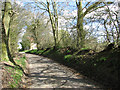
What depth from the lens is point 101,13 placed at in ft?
20.9

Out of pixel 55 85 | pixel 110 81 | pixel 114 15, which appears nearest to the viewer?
pixel 110 81

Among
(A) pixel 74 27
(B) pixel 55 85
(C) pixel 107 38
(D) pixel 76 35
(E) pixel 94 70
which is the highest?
(A) pixel 74 27

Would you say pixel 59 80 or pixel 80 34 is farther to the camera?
pixel 80 34

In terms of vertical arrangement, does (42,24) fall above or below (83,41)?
above

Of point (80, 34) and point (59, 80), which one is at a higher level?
point (80, 34)

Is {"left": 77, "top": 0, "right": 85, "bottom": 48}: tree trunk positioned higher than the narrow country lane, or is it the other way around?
{"left": 77, "top": 0, "right": 85, "bottom": 48}: tree trunk

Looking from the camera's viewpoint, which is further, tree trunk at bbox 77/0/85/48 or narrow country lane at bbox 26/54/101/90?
tree trunk at bbox 77/0/85/48

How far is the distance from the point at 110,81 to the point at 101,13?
4743 millimetres

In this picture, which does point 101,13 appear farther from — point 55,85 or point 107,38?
point 55,85

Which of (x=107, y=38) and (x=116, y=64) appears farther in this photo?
(x=107, y=38)

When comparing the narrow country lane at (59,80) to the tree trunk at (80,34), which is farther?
the tree trunk at (80,34)

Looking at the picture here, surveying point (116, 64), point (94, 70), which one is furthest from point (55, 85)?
point (116, 64)

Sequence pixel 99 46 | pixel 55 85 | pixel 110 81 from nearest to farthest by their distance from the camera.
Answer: pixel 110 81 → pixel 55 85 → pixel 99 46

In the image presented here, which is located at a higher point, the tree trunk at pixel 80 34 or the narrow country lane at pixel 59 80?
the tree trunk at pixel 80 34
